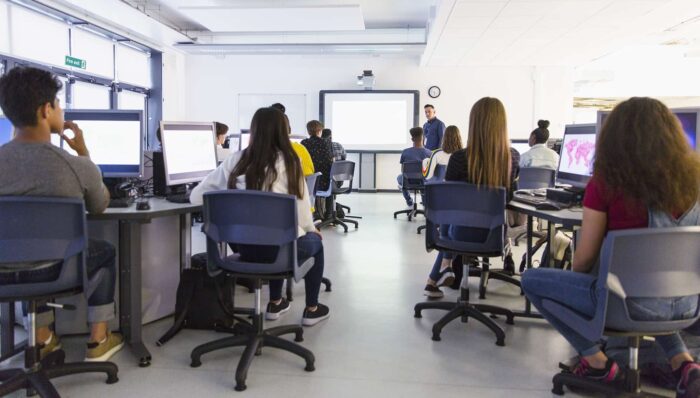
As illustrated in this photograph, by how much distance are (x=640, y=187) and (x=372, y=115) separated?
8717mm

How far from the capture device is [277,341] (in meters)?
2.40

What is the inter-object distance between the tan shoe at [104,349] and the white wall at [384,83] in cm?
836

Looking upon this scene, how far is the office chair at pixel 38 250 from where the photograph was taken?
181 centimetres

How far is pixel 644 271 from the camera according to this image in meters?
1.68

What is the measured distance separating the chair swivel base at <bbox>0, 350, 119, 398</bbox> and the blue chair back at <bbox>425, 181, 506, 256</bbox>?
1683mm

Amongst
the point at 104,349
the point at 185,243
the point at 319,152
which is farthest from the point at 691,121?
Answer: the point at 319,152

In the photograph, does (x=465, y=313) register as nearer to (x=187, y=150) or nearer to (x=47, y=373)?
(x=187, y=150)

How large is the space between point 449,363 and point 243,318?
3.88 feet

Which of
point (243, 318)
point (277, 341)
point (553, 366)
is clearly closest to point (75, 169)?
point (277, 341)

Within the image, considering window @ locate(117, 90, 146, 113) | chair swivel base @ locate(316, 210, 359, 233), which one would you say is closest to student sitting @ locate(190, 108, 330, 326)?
chair swivel base @ locate(316, 210, 359, 233)

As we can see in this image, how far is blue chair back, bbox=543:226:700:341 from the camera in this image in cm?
164

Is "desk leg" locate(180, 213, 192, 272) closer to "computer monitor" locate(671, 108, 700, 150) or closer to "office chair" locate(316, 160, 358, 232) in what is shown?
"computer monitor" locate(671, 108, 700, 150)

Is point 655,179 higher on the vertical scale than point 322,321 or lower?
higher

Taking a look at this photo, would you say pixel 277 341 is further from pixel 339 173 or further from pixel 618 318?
pixel 339 173
